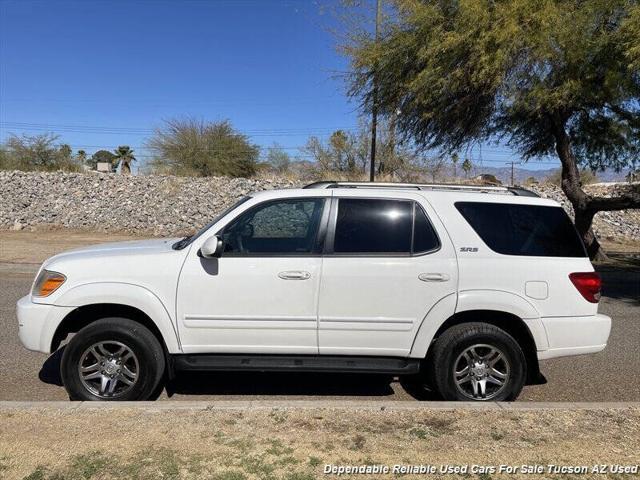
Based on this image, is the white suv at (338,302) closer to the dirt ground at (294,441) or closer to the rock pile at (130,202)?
the dirt ground at (294,441)

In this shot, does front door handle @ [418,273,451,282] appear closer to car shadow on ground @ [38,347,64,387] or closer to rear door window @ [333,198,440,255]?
rear door window @ [333,198,440,255]

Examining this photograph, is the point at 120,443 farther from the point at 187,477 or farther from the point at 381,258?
the point at 381,258

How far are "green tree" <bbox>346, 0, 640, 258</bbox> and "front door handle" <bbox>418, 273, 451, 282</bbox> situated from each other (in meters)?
7.66

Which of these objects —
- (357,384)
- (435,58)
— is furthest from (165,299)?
(435,58)

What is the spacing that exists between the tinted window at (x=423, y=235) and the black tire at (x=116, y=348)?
228 centimetres

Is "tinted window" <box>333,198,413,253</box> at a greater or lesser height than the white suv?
greater

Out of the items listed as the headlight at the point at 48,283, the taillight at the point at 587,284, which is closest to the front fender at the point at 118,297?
the headlight at the point at 48,283

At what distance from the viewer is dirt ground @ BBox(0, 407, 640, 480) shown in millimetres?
3316

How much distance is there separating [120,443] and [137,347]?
1038 millimetres

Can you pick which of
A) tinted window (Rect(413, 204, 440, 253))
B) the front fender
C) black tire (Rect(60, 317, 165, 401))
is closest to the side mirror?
the front fender

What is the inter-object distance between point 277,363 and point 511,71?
10.0 m

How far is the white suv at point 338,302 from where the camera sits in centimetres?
452

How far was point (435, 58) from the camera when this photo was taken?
12062 millimetres

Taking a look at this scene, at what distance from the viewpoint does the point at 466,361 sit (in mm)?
4676
